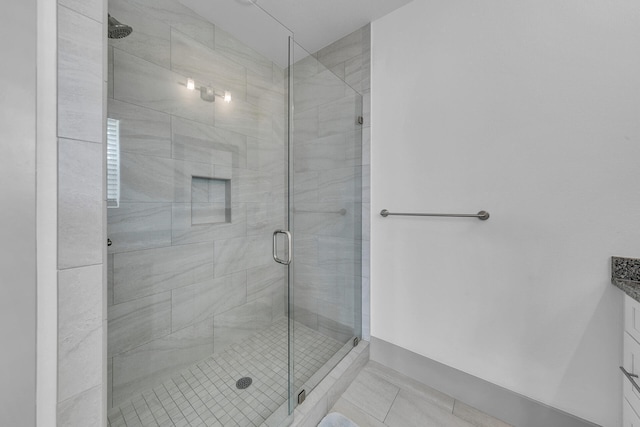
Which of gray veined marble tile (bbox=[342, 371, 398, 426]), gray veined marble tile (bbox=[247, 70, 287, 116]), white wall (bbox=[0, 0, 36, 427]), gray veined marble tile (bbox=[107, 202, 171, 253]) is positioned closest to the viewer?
white wall (bbox=[0, 0, 36, 427])

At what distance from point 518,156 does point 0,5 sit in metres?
1.70

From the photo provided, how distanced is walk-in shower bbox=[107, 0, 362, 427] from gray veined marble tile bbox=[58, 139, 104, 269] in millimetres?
449

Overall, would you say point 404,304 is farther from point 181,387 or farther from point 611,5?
point 611,5

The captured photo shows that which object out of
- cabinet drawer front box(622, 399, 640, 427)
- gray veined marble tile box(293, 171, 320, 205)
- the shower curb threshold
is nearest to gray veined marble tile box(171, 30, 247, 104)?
gray veined marble tile box(293, 171, 320, 205)

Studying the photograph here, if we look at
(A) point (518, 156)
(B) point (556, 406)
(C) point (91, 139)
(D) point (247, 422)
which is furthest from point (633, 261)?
(C) point (91, 139)

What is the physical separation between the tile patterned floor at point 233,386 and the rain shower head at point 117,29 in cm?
157

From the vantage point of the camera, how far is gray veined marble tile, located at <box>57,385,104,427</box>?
0.56 m

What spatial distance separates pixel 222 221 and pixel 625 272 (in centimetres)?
190

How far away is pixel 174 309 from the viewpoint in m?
1.32

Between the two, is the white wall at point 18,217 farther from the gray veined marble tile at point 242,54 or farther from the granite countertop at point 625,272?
the granite countertop at point 625,272

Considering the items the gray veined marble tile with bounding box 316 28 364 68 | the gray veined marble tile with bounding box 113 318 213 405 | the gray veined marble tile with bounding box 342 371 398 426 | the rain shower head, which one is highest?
the gray veined marble tile with bounding box 316 28 364 68

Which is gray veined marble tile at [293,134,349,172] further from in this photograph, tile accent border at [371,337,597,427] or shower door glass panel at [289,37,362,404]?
tile accent border at [371,337,597,427]

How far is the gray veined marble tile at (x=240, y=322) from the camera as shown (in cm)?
148

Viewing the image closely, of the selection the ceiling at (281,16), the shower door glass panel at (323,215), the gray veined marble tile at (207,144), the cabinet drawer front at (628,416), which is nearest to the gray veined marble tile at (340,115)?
the shower door glass panel at (323,215)
